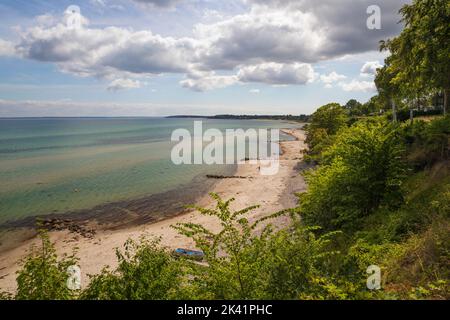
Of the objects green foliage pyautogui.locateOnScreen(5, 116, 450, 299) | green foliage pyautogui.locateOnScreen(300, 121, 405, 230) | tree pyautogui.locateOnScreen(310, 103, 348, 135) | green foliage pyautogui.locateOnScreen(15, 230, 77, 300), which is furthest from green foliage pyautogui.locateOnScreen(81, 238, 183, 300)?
tree pyautogui.locateOnScreen(310, 103, 348, 135)

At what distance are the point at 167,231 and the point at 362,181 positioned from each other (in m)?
18.7

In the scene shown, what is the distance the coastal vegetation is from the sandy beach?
665cm

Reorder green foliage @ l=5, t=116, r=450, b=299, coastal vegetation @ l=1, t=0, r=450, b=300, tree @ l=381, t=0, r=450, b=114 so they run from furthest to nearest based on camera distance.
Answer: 1. tree @ l=381, t=0, r=450, b=114
2. coastal vegetation @ l=1, t=0, r=450, b=300
3. green foliage @ l=5, t=116, r=450, b=299

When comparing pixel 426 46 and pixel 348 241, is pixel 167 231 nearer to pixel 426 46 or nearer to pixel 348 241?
pixel 348 241

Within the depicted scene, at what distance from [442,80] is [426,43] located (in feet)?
12.2

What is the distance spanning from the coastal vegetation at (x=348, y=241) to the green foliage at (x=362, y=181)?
5cm

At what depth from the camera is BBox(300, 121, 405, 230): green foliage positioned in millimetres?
15398

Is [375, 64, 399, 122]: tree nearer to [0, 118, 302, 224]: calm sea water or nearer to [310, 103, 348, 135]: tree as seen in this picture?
[310, 103, 348, 135]: tree

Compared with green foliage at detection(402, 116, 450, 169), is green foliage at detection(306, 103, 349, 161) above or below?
above

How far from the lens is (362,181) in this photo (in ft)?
51.6

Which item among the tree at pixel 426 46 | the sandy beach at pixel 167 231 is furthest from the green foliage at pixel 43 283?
the tree at pixel 426 46

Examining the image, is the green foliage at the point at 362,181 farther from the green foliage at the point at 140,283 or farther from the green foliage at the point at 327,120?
the green foliage at the point at 327,120

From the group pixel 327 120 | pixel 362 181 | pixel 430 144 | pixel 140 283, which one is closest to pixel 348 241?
pixel 362 181
